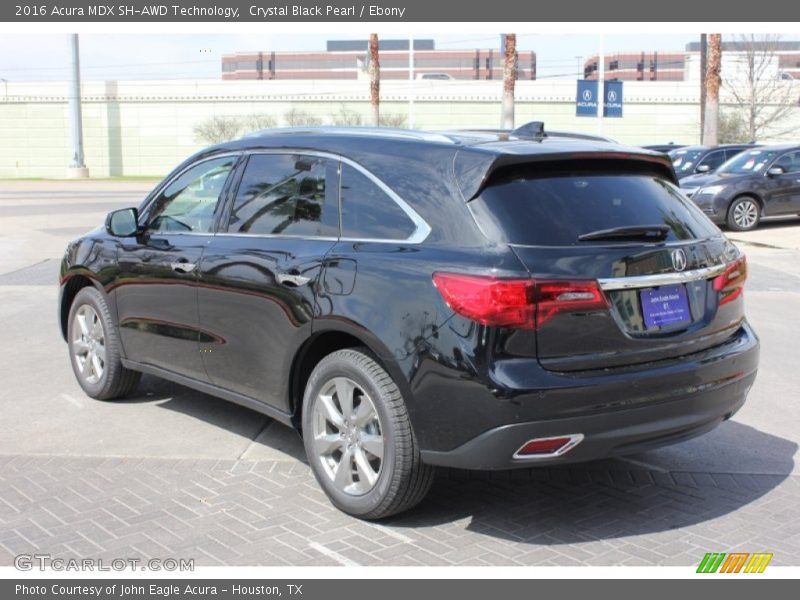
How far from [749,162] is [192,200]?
1666 centimetres

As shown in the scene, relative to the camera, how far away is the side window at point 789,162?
19453mm

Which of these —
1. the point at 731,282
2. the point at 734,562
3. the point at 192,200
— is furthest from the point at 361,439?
the point at 192,200

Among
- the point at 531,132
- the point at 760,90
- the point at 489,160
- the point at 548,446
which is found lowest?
the point at 548,446

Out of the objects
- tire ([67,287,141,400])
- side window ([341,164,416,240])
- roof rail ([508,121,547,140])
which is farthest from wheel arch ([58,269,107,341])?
roof rail ([508,121,547,140])

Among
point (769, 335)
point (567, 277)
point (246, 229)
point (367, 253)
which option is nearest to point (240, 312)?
point (246, 229)

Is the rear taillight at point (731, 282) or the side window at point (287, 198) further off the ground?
the side window at point (287, 198)

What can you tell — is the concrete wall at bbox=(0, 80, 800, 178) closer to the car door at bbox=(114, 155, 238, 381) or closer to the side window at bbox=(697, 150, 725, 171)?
the side window at bbox=(697, 150, 725, 171)

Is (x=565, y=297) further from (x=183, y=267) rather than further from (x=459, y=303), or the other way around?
(x=183, y=267)

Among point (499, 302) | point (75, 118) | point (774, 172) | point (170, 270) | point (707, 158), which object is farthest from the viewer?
point (75, 118)

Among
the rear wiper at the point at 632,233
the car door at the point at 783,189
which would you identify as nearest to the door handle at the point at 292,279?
the rear wiper at the point at 632,233

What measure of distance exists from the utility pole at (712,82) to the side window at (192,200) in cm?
2385

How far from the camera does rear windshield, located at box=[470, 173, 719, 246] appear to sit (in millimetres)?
3984

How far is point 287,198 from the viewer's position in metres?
4.96

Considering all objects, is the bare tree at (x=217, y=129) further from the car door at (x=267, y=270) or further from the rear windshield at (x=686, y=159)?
the car door at (x=267, y=270)
